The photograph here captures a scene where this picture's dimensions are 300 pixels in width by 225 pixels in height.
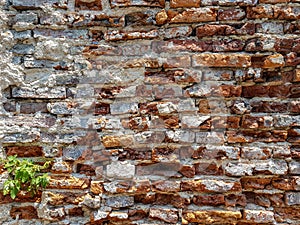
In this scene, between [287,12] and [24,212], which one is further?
[24,212]

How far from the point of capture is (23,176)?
1.54 m

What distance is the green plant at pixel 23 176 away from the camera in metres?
1.54

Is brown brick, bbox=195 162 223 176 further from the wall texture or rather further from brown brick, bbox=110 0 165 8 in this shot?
brown brick, bbox=110 0 165 8

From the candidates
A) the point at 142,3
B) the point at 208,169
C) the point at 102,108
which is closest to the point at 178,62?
the point at 142,3

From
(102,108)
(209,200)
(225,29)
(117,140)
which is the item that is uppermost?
(225,29)

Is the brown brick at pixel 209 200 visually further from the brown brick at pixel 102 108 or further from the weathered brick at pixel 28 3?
the weathered brick at pixel 28 3

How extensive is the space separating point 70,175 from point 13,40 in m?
0.74

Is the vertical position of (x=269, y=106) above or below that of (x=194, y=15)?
below

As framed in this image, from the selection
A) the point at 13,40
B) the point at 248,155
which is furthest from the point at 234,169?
the point at 13,40

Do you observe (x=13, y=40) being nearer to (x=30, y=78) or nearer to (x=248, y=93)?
(x=30, y=78)

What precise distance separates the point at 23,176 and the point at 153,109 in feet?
2.40

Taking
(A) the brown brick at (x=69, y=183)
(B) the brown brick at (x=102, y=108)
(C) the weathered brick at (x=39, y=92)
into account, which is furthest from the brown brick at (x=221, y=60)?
(A) the brown brick at (x=69, y=183)

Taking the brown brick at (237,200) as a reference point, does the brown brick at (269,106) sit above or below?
above

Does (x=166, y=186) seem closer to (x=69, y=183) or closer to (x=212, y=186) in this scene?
(x=212, y=186)
